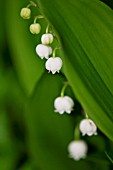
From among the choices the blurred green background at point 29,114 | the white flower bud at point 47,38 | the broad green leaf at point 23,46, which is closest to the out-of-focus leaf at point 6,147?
the blurred green background at point 29,114

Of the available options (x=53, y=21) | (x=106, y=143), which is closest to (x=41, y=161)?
(x=106, y=143)

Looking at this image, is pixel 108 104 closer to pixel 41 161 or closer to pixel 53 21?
pixel 53 21

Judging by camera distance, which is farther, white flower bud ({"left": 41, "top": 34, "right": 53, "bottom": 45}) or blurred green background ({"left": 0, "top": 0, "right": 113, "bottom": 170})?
blurred green background ({"left": 0, "top": 0, "right": 113, "bottom": 170})

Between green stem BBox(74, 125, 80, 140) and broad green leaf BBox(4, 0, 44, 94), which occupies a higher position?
broad green leaf BBox(4, 0, 44, 94)

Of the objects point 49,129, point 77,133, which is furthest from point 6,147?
point 77,133

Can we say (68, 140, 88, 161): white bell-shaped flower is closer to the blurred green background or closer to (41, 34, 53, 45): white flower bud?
the blurred green background

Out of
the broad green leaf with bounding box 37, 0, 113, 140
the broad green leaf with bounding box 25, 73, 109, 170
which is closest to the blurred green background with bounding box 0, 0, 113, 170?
the broad green leaf with bounding box 25, 73, 109, 170

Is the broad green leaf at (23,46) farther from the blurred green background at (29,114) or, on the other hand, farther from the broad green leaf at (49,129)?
the broad green leaf at (49,129)
